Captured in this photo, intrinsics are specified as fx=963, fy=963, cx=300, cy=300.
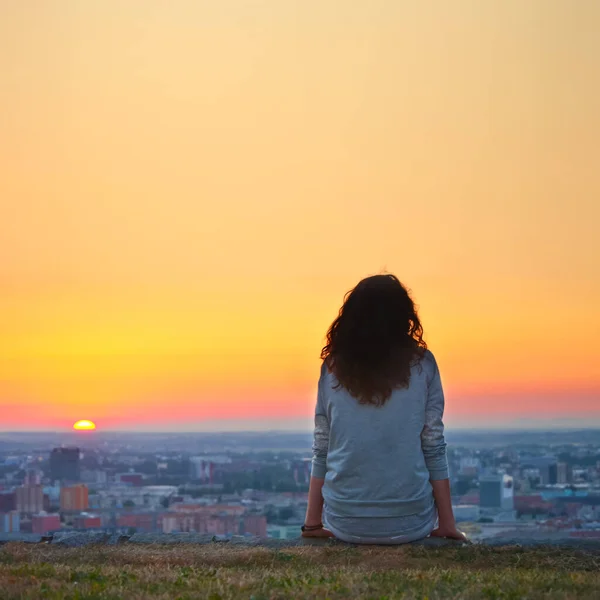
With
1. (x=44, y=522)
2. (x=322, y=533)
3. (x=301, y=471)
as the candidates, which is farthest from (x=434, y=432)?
(x=301, y=471)

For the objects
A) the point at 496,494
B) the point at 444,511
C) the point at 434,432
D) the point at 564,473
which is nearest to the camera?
the point at 434,432

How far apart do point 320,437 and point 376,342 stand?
0.93m

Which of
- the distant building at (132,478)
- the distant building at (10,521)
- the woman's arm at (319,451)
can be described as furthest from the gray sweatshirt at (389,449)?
the distant building at (132,478)

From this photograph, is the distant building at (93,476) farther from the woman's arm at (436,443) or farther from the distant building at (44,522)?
the woman's arm at (436,443)

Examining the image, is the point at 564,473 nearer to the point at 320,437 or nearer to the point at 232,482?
the point at 232,482

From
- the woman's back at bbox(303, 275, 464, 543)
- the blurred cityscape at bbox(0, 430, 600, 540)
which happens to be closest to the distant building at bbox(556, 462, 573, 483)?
the blurred cityscape at bbox(0, 430, 600, 540)

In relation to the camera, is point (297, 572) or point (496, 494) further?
point (496, 494)

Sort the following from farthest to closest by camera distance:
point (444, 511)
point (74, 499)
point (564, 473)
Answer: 1. point (74, 499)
2. point (564, 473)
3. point (444, 511)

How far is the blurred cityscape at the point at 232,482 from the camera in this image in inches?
625

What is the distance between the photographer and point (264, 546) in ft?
27.2

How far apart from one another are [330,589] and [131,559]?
108 inches

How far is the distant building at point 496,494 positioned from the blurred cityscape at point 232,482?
3 cm

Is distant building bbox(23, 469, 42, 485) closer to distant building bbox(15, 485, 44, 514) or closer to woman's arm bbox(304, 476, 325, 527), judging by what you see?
distant building bbox(15, 485, 44, 514)

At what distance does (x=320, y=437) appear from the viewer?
757cm
